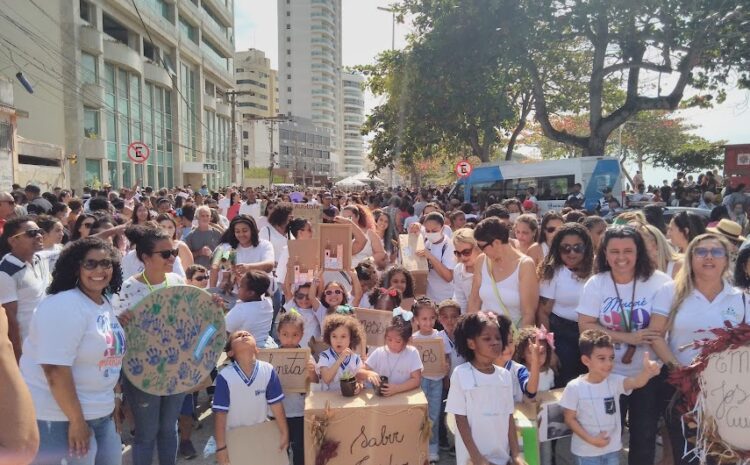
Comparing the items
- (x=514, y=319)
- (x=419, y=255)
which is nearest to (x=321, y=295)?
(x=419, y=255)

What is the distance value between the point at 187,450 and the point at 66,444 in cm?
184

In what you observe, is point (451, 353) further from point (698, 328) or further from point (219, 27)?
point (219, 27)

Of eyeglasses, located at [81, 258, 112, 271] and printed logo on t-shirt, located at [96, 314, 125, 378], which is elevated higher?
eyeglasses, located at [81, 258, 112, 271]

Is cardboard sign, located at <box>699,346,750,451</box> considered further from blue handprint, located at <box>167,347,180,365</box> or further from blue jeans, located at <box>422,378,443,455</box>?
blue handprint, located at <box>167,347,180,365</box>

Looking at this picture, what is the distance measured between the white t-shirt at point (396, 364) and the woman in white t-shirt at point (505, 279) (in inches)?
30.9

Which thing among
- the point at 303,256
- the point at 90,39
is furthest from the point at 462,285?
the point at 90,39

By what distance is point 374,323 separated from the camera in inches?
187

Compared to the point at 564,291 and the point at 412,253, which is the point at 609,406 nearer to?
the point at 564,291

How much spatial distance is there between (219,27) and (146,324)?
54615 millimetres

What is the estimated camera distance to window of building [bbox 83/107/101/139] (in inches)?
1163

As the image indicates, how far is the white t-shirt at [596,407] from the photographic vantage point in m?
3.39

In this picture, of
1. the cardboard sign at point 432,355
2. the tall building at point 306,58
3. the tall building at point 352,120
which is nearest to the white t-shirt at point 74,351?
the cardboard sign at point 432,355

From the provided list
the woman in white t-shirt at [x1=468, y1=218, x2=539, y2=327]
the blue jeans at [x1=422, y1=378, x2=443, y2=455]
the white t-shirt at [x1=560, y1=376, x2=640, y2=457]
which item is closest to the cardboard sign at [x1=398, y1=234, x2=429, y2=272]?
the woman in white t-shirt at [x1=468, y1=218, x2=539, y2=327]

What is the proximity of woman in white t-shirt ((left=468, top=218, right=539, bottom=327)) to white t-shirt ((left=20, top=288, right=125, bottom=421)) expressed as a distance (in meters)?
2.71
